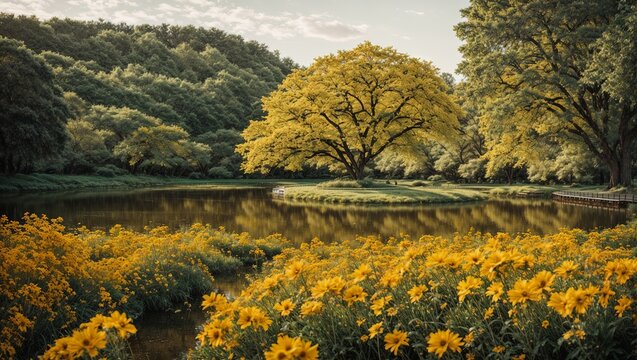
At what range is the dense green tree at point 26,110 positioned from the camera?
118 ft

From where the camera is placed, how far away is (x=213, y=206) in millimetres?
29375

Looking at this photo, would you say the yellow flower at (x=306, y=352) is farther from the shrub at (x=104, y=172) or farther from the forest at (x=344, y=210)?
the shrub at (x=104, y=172)

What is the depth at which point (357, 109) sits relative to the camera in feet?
135

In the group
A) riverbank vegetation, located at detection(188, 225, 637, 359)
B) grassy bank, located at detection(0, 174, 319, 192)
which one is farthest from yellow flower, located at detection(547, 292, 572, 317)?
grassy bank, located at detection(0, 174, 319, 192)

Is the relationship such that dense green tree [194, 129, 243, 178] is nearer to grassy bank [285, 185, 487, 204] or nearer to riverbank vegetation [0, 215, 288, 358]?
grassy bank [285, 185, 487, 204]

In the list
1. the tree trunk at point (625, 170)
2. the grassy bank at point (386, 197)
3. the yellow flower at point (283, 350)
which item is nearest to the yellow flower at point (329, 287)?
the yellow flower at point (283, 350)

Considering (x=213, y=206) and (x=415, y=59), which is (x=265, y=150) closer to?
(x=213, y=206)

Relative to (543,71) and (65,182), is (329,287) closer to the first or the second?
(543,71)

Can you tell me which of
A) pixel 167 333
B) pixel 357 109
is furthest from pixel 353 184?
pixel 167 333

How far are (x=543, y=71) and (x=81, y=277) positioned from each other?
3454 centimetres

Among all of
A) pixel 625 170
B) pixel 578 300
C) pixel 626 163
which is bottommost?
pixel 578 300

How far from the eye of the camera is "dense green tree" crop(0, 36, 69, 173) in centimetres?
3591

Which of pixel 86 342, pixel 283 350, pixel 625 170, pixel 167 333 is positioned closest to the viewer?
pixel 283 350

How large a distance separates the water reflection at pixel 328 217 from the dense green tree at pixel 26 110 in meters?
9.66
